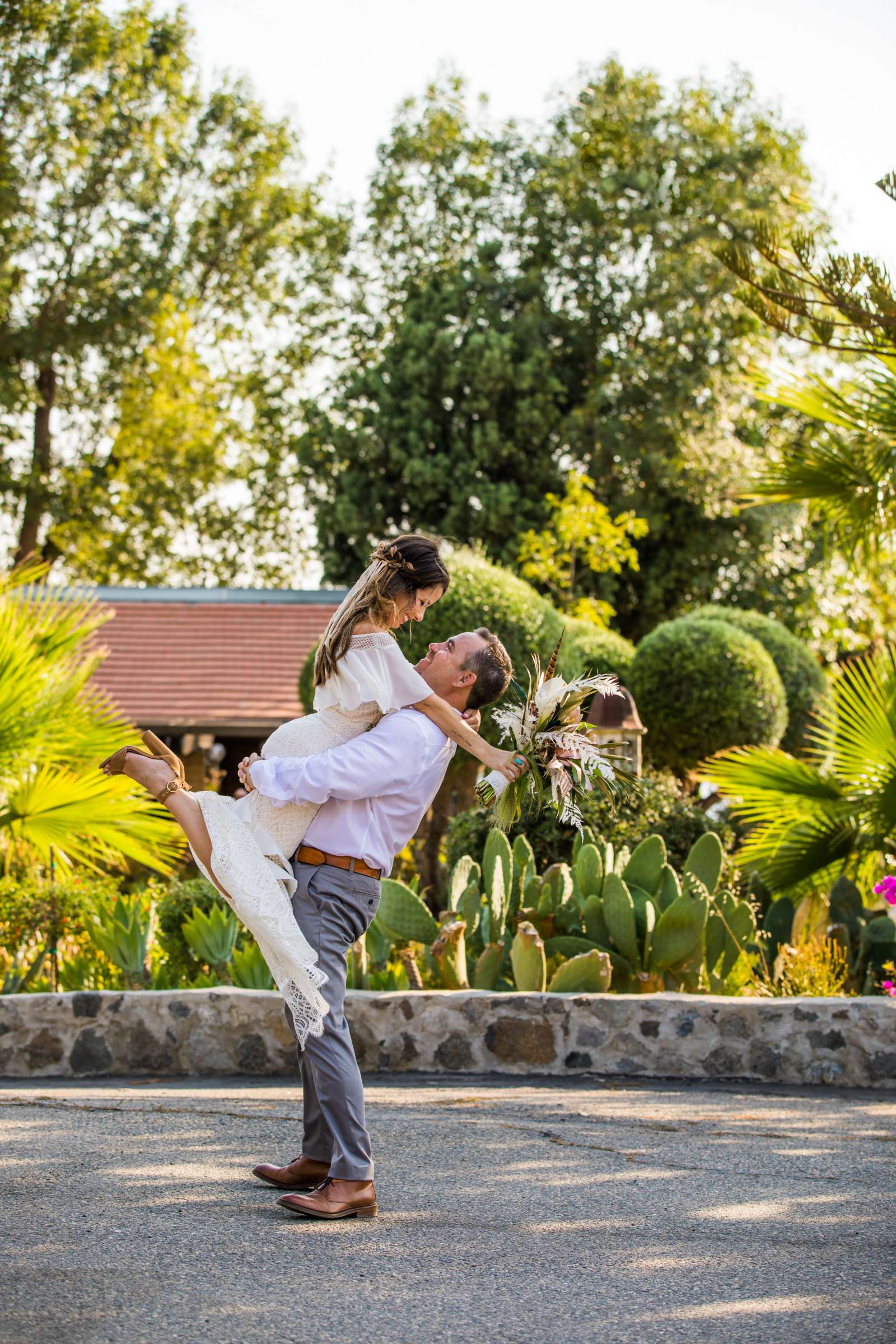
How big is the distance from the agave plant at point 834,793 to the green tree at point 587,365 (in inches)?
559

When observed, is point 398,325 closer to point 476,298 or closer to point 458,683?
point 476,298

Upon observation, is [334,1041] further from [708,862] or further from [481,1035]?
[708,862]

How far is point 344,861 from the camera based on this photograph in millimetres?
3695

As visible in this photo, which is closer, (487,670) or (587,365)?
(487,670)

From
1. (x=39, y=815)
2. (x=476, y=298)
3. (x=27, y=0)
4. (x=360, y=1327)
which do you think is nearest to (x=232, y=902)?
A: (x=360, y=1327)

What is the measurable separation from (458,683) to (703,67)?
2608 centimetres

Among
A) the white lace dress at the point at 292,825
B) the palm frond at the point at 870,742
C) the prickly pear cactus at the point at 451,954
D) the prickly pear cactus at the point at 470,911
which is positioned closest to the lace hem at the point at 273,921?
the white lace dress at the point at 292,825

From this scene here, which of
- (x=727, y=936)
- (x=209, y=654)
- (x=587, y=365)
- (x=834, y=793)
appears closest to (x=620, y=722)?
(x=834, y=793)

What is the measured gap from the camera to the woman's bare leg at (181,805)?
3.64 meters

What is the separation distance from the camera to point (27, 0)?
1032 inches

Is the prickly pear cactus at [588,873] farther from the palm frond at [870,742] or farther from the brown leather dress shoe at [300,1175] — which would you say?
the brown leather dress shoe at [300,1175]

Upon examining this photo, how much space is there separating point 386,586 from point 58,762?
4817mm

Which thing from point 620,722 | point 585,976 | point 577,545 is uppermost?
point 577,545

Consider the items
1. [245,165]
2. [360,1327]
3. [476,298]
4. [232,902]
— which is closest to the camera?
[360,1327]
